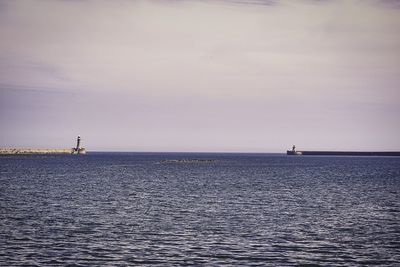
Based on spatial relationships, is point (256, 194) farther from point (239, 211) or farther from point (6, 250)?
point (6, 250)

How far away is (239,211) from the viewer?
1859 inches

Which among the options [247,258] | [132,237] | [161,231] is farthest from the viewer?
[161,231]

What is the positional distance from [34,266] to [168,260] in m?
6.51

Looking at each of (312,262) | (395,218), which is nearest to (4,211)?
(312,262)

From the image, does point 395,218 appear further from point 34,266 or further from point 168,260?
point 34,266

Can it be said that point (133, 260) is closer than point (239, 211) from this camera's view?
Yes

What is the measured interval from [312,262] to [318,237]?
6.84 m

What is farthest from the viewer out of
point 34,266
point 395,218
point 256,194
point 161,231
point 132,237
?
point 256,194

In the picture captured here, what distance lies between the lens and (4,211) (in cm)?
4578

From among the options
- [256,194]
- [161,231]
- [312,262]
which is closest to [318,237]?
[312,262]

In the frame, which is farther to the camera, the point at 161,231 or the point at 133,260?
the point at 161,231

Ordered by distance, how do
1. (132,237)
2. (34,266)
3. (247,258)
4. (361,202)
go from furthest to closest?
(361,202) < (132,237) < (247,258) < (34,266)

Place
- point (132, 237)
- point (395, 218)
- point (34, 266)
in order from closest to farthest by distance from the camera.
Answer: point (34, 266)
point (132, 237)
point (395, 218)

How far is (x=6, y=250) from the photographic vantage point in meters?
29.0
